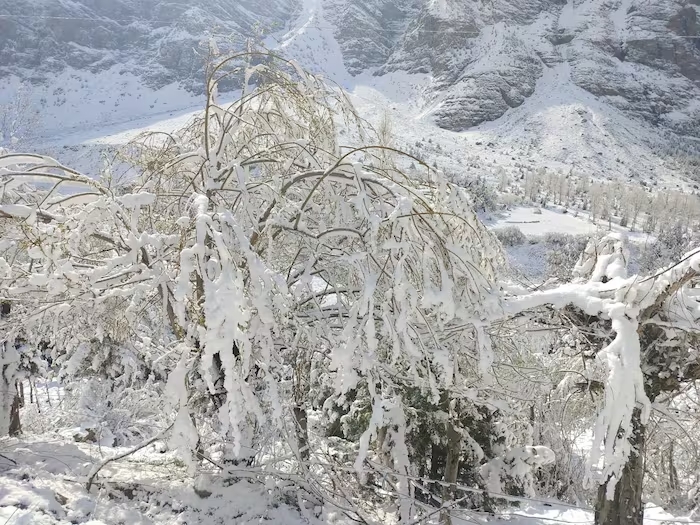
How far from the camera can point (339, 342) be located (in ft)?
10.6

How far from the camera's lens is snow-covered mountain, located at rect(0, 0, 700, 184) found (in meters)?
85.6

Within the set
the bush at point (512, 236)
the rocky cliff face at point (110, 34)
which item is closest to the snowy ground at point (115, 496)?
the bush at point (512, 236)

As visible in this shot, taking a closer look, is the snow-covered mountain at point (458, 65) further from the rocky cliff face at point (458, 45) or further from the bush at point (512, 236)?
the bush at point (512, 236)

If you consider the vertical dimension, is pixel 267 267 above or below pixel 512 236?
below

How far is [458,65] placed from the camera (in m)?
118

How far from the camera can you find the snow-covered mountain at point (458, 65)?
8562 centimetres

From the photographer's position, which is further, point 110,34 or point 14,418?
point 110,34

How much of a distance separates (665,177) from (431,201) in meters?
90.0

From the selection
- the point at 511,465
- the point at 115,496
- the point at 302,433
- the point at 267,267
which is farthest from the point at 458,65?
the point at 115,496

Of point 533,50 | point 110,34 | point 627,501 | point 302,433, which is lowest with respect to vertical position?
point 627,501

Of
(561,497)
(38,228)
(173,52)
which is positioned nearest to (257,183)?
(38,228)

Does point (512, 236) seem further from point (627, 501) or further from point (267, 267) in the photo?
point (267, 267)

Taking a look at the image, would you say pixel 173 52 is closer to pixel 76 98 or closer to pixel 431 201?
pixel 76 98

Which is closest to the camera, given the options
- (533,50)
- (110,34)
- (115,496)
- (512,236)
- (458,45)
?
(115,496)
